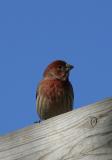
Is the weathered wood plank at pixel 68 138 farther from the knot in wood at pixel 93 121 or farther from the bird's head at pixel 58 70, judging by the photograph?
the bird's head at pixel 58 70

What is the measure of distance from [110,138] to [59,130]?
1.29 ft

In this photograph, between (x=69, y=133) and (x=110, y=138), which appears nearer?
(x=110, y=138)

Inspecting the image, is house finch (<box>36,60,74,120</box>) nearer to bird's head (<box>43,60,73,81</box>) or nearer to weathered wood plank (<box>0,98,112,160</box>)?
bird's head (<box>43,60,73,81</box>)

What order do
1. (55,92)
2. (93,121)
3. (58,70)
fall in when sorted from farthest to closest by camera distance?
(58,70)
(55,92)
(93,121)

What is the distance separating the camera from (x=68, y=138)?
2676mm

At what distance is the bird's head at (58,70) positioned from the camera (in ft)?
30.2

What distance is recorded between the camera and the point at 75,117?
2.74 m

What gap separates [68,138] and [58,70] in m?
6.56

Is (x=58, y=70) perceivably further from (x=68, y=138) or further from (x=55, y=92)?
(x=68, y=138)

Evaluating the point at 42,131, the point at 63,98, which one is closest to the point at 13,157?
the point at 42,131

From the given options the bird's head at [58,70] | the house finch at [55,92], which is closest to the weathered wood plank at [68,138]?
the house finch at [55,92]

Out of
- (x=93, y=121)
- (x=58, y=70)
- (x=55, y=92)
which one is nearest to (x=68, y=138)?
(x=93, y=121)

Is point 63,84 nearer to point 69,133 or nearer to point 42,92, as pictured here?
point 42,92

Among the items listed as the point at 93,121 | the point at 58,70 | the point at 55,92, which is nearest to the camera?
the point at 93,121
